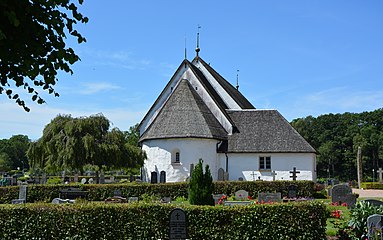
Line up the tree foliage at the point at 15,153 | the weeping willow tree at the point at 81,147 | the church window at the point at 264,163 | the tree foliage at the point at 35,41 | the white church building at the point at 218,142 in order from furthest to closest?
the tree foliage at the point at 15,153 → the weeping willow tree at the point at 81,147 → the church window at the point at 264,163 → the white church building at the point at 218,142 → the tree foliage at the point at 35,41

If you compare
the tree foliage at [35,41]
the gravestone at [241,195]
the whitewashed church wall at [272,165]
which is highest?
the tree foliage at [35,41]

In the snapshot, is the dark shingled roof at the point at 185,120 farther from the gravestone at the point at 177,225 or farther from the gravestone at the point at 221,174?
the gravestone at the point at 177,225

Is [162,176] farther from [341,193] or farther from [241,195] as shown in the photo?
[341,193]

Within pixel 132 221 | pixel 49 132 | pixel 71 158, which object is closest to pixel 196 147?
pixel 71 158

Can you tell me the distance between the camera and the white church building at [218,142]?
97.6 ft

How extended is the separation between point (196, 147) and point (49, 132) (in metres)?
12.5

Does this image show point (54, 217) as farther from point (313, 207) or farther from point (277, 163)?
point (277, 163)

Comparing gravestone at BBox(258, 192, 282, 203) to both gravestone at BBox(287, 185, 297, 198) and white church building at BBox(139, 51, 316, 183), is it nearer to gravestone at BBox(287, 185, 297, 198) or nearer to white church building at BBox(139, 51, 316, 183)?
gravestone at BBox(287, 185, 297, 198)

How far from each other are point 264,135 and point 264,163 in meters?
2.13

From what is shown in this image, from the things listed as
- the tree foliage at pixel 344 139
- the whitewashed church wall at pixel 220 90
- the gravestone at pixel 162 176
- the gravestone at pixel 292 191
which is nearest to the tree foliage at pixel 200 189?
the gravestone at pixel 292 191

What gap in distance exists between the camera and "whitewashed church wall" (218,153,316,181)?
30.7m

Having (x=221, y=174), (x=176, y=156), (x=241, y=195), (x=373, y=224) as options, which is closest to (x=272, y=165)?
(x=221, y=174)

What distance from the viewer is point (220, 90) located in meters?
37.0

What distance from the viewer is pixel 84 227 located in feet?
37.6
